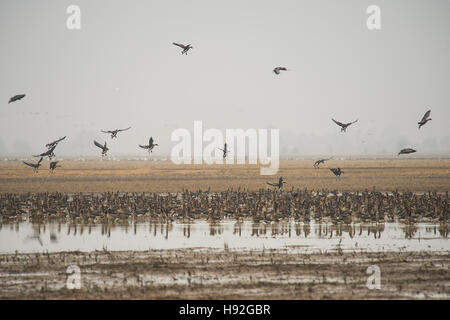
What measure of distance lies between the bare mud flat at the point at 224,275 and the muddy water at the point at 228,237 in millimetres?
1329

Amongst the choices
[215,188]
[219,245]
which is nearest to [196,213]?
[219,245]

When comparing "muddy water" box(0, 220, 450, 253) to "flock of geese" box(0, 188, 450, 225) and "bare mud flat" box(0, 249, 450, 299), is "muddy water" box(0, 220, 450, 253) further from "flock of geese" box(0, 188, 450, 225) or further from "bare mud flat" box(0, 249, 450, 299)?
"bare mud flat" box(0, 249, 450, 299)

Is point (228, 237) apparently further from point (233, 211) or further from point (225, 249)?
point (233, 211)

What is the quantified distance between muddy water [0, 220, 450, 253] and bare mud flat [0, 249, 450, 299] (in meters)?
1.33

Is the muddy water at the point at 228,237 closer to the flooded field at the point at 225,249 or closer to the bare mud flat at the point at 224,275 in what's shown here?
the flooded field at the point at 225,249

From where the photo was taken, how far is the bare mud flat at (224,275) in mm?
13641

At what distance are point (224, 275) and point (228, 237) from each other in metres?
7.38

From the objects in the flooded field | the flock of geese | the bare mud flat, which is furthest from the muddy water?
the bare mud flat

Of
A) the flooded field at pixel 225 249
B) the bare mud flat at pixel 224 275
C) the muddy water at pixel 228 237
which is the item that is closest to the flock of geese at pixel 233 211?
the flooded field at pixel 225 249

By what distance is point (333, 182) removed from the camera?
5581 centimetres

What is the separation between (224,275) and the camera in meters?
15.5

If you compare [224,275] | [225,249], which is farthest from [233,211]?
[224,275]

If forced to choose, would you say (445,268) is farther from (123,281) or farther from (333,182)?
(333,182)
